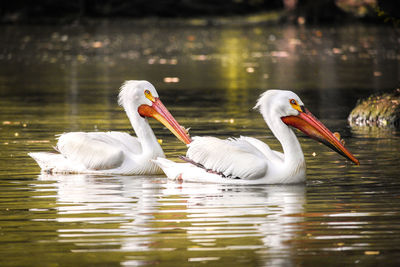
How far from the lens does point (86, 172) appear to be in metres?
12.5

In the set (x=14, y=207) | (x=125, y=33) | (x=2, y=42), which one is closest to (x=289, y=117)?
(x=14, y=207)

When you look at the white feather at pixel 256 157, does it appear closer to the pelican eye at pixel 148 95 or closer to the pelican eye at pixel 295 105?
the pelican eye at pixel 295 105

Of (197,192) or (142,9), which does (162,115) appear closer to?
(197,192)

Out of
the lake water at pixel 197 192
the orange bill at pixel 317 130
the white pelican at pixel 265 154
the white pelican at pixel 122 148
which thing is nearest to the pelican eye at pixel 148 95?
the white pelican at pixel 122 148

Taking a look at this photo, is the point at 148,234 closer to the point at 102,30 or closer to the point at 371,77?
the point at 371,77

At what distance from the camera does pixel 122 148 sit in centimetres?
1248

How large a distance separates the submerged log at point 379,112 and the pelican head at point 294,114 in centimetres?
547

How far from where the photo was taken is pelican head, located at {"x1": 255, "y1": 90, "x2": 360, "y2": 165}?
1152 cm

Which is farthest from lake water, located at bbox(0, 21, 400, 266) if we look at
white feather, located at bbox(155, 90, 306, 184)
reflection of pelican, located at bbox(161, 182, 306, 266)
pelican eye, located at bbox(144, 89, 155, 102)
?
pelican eye, located at bbox(144, 89, 155, 102)

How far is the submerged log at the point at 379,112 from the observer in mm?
17000

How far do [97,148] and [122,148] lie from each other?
0.97 ft

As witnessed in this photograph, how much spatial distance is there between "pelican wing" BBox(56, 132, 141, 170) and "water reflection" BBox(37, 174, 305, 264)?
0.17 m

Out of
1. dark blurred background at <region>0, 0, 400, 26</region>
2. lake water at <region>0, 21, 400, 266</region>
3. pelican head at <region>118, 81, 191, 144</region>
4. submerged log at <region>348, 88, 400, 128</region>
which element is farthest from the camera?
dark blurred background at <region>0, 0, 400, 26</region>

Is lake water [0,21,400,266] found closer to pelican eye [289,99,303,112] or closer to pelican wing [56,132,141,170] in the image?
pelican wing [56,132,141,170]
